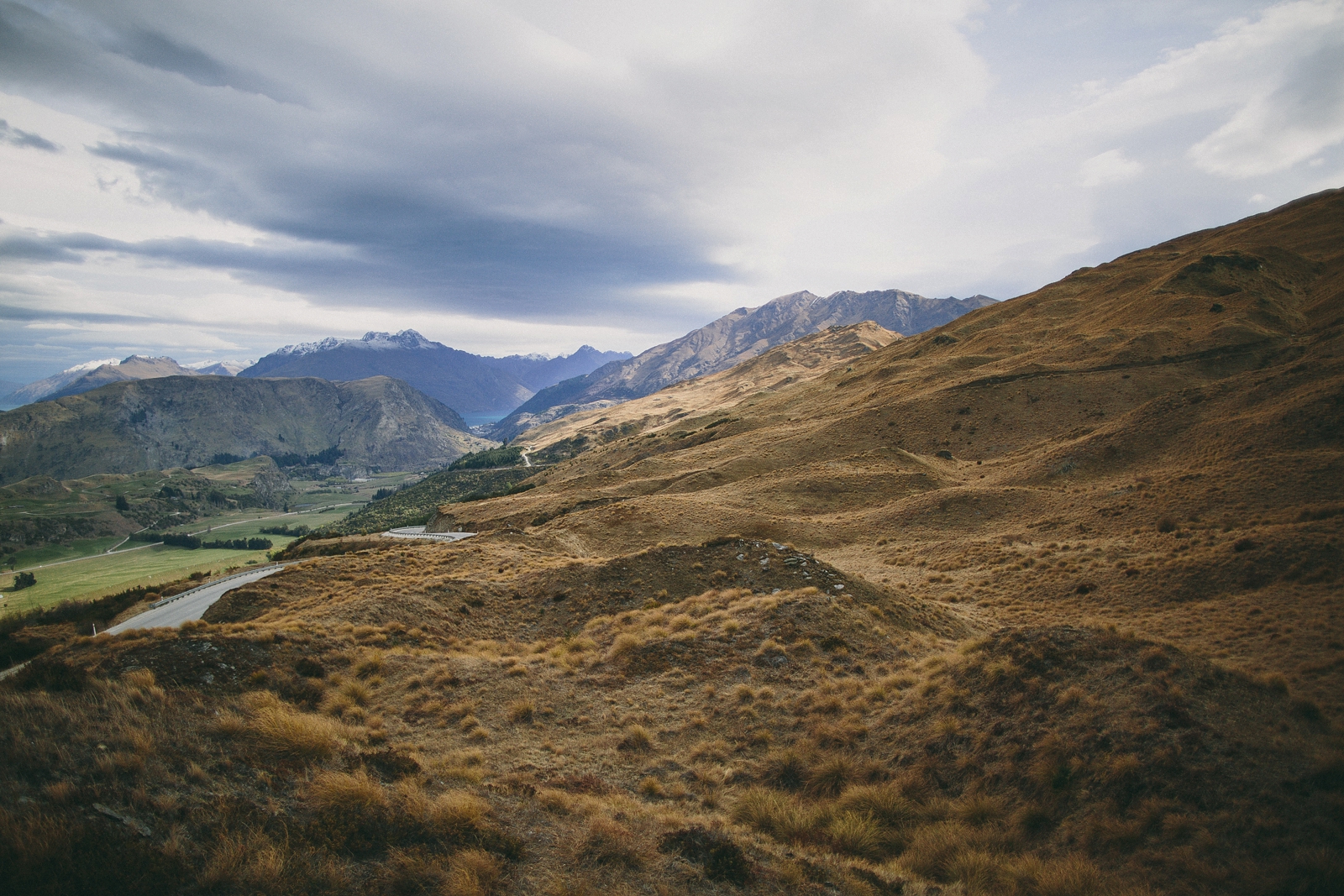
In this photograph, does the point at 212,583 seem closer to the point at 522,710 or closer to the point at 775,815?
the point at 522,710

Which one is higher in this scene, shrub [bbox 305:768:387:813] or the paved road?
shrub [bbox 305:768:387:813]

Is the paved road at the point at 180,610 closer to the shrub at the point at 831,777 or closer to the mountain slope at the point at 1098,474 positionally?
the mountain slope at the point at 1098,474

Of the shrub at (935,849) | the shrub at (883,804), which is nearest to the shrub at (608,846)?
the shrub at (883,804)

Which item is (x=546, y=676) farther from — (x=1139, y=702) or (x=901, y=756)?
(x=1139, y=702)

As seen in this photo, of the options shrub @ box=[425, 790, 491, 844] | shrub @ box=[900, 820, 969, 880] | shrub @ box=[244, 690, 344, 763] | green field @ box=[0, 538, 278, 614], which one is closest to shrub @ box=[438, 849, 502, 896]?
shrub @ box=[425, 790, 491, 844]

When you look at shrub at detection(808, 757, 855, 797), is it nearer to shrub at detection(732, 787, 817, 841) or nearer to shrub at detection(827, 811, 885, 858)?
shrub at detection(732, 787, 817, 841)

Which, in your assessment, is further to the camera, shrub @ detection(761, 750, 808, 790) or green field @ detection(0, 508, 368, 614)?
green field @ detection(0, 508, 368, 614)

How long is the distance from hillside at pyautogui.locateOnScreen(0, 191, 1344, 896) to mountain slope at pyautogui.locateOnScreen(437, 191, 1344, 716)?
0.28 m

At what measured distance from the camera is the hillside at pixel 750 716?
25.0ft

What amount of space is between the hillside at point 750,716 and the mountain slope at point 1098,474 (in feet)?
0.93

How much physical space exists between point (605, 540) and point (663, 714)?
973 inches

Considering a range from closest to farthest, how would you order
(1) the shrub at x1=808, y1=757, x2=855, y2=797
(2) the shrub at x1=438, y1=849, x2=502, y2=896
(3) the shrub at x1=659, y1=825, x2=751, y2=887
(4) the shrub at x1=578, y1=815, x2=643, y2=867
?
(2) the shrub at x1=438, y1=849, x2=502, y2=896
(3) the shrub at x1=659, y1=825, x2=751, y2=887
(4) the shrub at x1=578, y1=815, x2=643, y2=867
(1) the shrub at x1=808, y1=757, x2=855, y2=797

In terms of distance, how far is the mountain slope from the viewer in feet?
60.9

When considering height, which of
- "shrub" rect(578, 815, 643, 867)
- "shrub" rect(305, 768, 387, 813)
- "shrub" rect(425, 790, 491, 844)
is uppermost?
"shrub" rect(305, 768, 387, 813)
